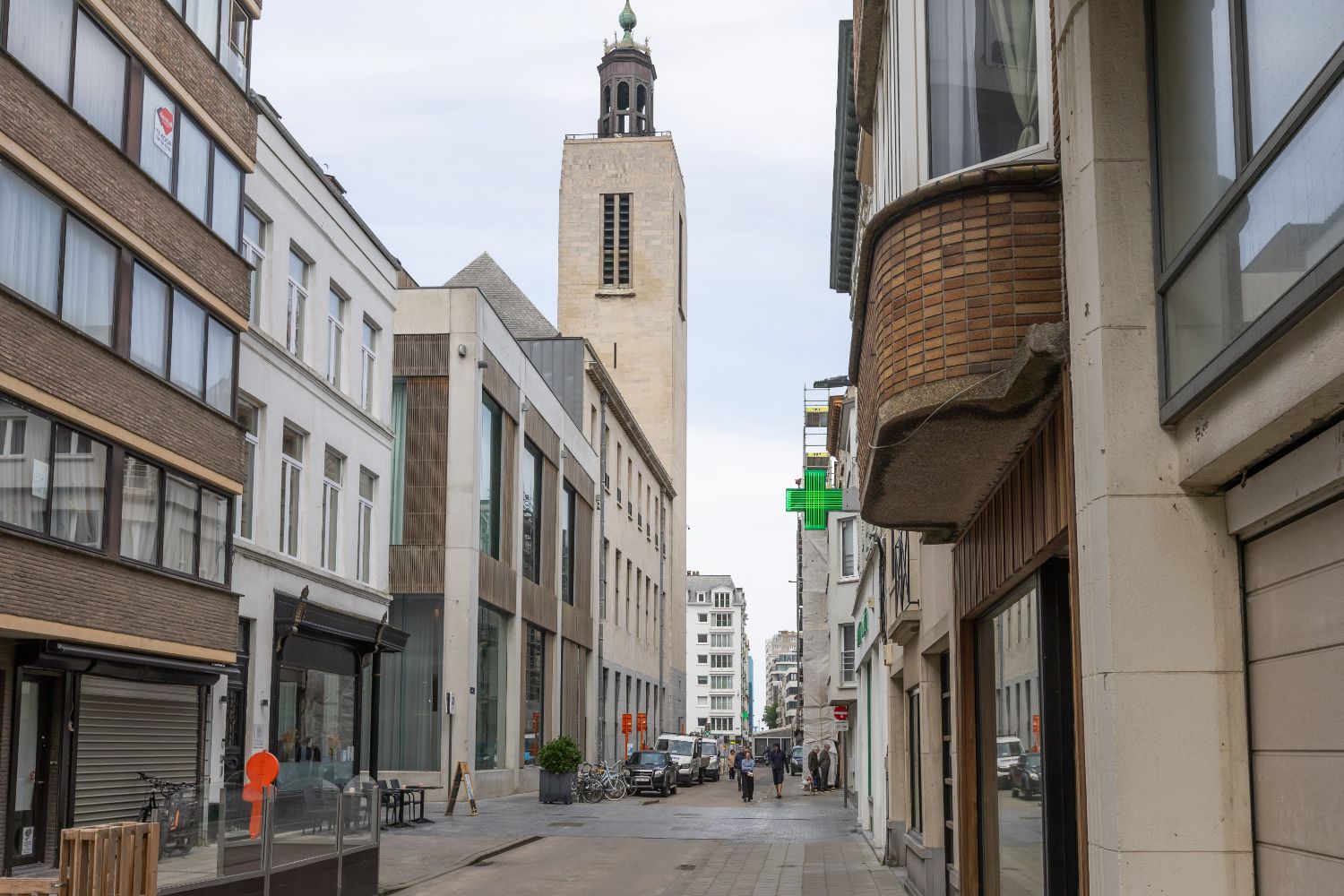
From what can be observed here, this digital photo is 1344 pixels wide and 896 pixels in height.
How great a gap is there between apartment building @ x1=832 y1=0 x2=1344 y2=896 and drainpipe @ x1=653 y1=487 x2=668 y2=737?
2744 inches

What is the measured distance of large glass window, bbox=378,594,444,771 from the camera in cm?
3600

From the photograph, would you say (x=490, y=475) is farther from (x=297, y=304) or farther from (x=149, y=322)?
(x=149, y=322)

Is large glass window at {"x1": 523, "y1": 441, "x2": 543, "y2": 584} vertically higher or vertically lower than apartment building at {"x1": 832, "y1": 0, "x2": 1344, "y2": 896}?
higher

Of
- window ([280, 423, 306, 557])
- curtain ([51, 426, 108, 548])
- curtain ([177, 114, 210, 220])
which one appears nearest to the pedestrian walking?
window ([280, 423, 306, 557])

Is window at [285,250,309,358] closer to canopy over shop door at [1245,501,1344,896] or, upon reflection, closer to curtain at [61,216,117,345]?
Result: curtain at [61,216,117,345]

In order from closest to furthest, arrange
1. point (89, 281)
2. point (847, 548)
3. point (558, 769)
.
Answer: point (89, 281)
point (558, 769)
point (847, 548)

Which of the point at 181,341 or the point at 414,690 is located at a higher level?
the point at 181,341

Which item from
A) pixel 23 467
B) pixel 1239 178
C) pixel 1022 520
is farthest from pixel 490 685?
pixel 1239 178

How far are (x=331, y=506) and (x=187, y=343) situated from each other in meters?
8.90

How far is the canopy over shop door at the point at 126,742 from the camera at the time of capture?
18.0 metres

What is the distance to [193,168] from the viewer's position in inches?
800

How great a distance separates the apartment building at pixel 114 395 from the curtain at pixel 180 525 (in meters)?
0.03

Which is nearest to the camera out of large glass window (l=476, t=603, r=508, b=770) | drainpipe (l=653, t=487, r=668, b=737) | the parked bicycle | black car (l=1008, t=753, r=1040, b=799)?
black car (l=1008, t=753, r=1040, b=799)

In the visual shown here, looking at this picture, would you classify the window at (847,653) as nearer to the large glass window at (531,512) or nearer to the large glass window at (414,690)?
the large glass window at (531,512)
